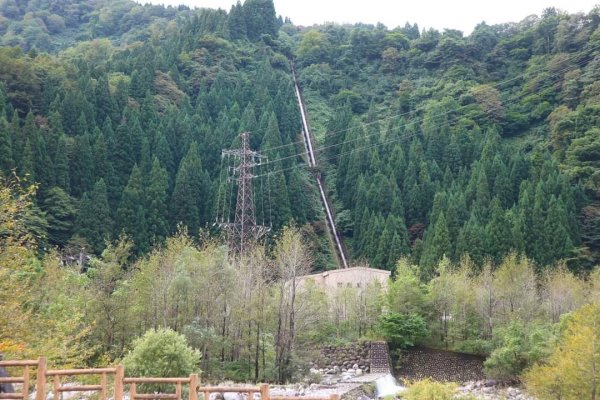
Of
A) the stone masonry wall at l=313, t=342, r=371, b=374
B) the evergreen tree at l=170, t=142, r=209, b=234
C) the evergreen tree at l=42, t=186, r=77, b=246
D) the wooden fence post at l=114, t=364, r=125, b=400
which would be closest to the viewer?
the wooden fence post at l=114, t=364, r=125, b=400

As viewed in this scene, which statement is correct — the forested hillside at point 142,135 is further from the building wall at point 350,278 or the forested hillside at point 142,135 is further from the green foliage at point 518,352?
the green foliage at point 518,352

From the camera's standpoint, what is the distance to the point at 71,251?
49.6 meters

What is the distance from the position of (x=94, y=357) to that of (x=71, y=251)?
24.2 meters

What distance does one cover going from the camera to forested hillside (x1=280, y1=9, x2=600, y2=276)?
55.8 metres

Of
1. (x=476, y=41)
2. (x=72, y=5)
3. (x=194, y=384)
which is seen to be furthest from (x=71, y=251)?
(x=72, y=5)

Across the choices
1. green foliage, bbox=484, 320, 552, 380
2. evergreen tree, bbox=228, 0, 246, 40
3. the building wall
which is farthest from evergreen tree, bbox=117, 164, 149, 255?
evergreen tree, bbox=228, 0, 246, 40

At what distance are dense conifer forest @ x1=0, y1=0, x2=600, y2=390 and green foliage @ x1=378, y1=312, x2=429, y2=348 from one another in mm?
238

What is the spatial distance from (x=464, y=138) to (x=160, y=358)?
60.8 metres

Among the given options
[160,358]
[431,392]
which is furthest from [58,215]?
[431,392]

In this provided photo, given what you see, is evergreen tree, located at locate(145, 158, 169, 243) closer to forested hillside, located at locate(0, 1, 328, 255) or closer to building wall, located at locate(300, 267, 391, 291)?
forested hillside, located at locate(0, 1, 328, 255)

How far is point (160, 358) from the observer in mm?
20516

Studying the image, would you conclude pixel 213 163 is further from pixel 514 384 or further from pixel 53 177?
pixel 514 384

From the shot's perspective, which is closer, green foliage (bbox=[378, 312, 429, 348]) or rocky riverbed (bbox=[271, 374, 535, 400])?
rocky riverbed (bbox=[271, 374, 535, 400])

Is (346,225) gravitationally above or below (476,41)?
below
